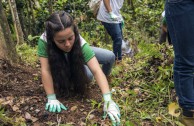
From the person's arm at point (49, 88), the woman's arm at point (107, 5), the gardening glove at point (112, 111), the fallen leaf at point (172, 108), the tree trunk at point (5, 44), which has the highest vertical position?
the woman's arm at point (107, 5)

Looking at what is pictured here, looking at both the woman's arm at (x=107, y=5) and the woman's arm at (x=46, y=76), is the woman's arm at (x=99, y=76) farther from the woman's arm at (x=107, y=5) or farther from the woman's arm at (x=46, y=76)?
the woman's arm at (x=107, y=5)

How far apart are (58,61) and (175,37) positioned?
113 cm

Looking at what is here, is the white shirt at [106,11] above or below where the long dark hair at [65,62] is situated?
above

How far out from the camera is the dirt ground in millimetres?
2619

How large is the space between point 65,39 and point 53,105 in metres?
0.60

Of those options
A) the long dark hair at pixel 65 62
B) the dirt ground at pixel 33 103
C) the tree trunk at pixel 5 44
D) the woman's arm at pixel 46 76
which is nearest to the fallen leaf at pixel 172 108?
the dirt ground at pixel 33 103

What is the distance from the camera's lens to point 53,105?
108 inches

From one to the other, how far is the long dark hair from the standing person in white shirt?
1.81 m

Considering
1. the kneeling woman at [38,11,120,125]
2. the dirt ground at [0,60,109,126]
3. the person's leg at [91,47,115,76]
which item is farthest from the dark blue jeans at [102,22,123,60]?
the kneeling woman at [38,11,120,125]

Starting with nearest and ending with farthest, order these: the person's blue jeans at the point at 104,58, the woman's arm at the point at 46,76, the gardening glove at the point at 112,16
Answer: the woman's arm at the point at 46,76
the person's blue jeans at the point at 104,58
the gardening glove at the point at 112,16

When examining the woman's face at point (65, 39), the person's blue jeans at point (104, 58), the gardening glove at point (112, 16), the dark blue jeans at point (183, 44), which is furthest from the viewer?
the gardening glove at point (112, 16)

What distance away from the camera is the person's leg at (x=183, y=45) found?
2076mm

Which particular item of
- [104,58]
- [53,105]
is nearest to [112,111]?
[53,105]

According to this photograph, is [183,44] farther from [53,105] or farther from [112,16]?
[112,16]
